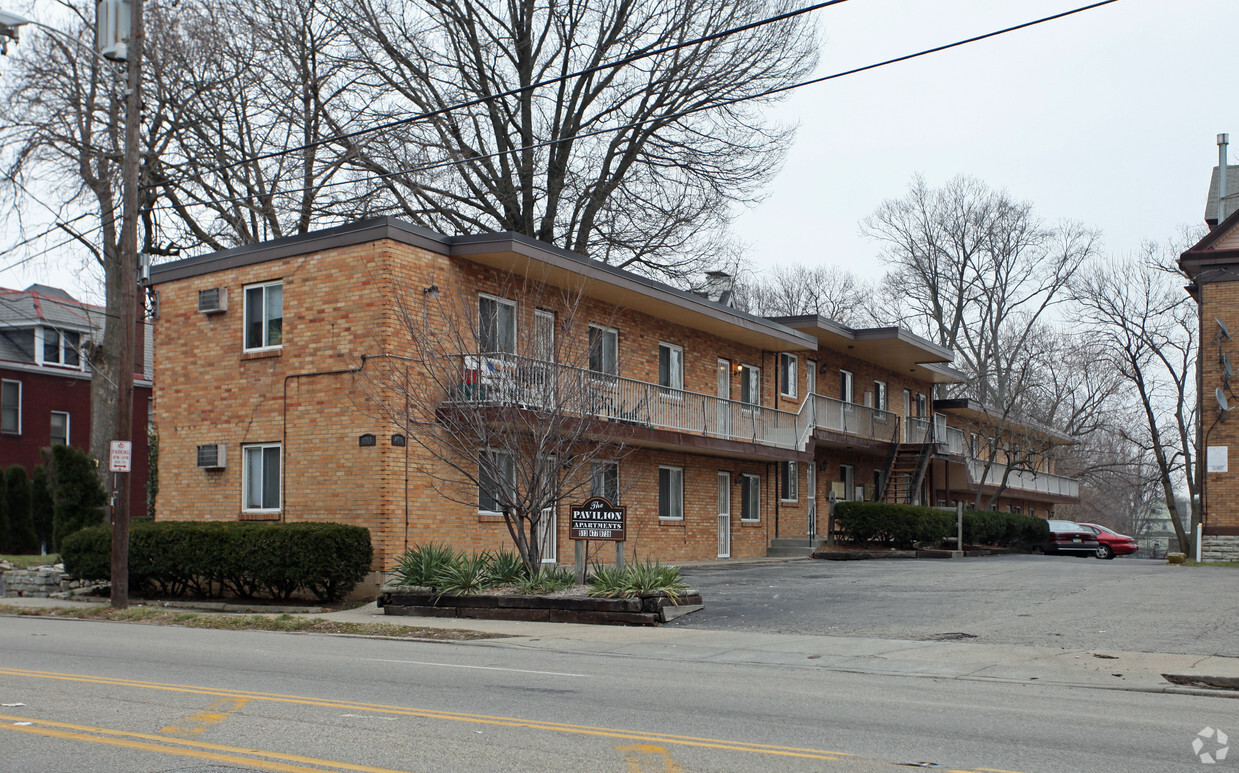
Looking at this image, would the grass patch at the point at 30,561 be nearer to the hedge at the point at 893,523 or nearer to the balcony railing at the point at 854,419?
the balcony railing at the point at 854,419

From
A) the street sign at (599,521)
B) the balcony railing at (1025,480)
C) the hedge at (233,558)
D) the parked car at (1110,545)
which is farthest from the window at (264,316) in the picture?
the parked car at (1110,545)

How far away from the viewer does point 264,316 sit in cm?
2292

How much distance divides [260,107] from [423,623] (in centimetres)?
1923

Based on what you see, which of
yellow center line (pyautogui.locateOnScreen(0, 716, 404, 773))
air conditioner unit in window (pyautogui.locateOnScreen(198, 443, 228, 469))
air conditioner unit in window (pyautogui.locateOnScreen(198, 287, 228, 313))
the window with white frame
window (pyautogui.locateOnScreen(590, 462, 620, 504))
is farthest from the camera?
window (pyautogui.locateOnScreen(590, 462, 620, 504))

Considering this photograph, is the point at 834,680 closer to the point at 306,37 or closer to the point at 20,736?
the point at 20,736

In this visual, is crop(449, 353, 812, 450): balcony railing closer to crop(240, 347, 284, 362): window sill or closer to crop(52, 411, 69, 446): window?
crop(240, 347, 284, 362): window sill

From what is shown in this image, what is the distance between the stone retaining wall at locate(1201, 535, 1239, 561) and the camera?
3066cm

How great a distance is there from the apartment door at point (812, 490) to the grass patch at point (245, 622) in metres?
21.0

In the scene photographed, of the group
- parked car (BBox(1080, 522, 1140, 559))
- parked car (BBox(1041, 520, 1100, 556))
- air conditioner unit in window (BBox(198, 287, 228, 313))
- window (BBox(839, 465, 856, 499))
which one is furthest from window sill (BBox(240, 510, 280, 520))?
parked car (BBox(1080, 522, 1140, 559))

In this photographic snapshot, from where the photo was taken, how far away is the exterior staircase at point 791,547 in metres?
33.2

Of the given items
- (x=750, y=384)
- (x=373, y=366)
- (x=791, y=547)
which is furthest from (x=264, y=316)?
(x=791, y=547)

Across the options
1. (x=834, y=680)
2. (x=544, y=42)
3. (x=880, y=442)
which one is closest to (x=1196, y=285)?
(x=880, y=442)

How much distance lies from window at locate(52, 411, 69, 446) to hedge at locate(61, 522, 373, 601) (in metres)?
21.8

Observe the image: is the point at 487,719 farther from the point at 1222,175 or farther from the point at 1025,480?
the point at 1025,480
